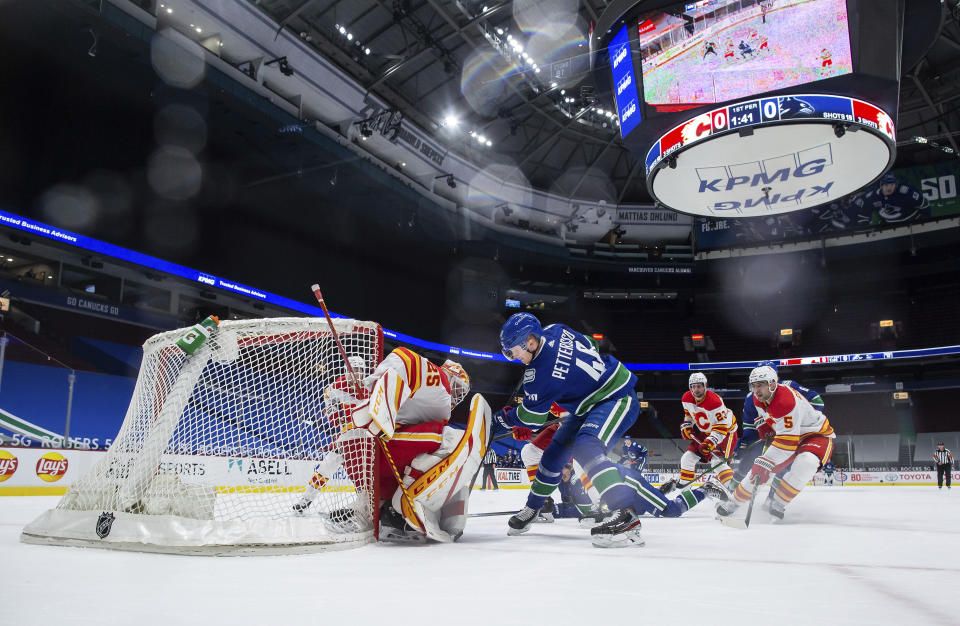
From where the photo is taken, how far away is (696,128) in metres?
8.16

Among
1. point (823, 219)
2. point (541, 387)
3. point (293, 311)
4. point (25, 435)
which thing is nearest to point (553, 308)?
point (823, 219)

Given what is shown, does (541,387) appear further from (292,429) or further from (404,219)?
(404,219)

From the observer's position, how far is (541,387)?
12.0ft

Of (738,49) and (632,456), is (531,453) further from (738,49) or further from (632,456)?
(632,456)

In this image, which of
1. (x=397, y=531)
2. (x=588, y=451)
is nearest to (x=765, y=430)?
(x=588, y=451)

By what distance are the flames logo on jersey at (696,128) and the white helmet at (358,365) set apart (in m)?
6.50

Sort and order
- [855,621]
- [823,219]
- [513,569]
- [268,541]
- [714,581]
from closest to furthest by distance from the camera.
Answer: [855,621]
[714,581]
[513,569]
[268,541]
[823,219]

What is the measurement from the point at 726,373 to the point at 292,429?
88.3ft

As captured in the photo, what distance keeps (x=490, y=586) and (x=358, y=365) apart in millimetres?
1828

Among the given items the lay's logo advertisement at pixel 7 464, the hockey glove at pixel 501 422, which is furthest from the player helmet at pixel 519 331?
the lay's logo advertisement at pixel 7 464

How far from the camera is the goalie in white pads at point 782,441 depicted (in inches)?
203

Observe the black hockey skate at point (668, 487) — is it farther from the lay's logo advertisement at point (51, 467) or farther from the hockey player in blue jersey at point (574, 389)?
the lay's logo advertisement at point (51, 467)

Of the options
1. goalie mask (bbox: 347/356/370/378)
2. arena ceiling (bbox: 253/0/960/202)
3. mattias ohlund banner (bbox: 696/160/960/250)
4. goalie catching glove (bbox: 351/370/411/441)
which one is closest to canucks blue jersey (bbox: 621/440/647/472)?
goalie mask (bbox: 347/356/370/378)

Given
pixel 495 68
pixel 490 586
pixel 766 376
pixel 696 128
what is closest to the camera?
pixel 490 586
